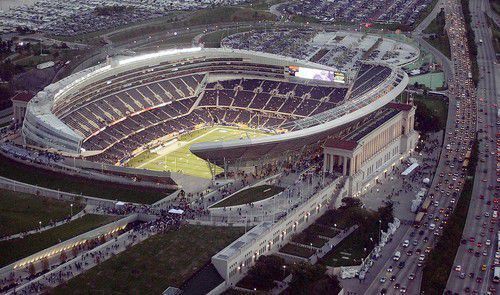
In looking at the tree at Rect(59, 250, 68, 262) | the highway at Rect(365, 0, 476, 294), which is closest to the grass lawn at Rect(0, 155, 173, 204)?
the tree at Rect(59, 250, 68, 262)

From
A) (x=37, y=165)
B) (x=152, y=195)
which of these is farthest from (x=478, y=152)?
(x=37, y=165)

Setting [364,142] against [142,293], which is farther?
[364,142]

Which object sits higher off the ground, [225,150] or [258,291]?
[225,150]

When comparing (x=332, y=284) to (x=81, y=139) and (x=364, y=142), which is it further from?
(x=81, y=139)

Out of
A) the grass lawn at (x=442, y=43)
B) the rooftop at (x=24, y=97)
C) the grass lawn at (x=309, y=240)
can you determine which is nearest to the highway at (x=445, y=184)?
the grass lawn at (x=442, y=43)

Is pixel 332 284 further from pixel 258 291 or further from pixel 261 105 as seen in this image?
pixel 261 105

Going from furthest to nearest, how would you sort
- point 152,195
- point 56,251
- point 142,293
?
point 152,195 → point 56,251 → point 142,293

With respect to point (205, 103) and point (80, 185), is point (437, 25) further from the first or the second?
point (80, 185)

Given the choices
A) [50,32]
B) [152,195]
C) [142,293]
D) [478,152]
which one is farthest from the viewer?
[50,32]
